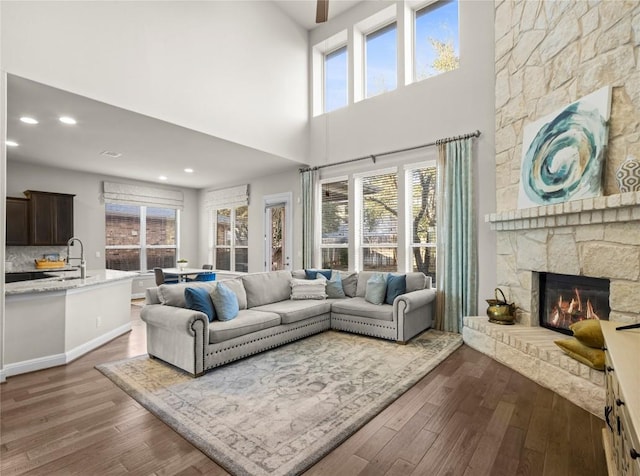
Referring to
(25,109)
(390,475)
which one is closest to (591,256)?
(390,475)

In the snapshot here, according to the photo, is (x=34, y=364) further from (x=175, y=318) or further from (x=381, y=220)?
(x=381, y=220)

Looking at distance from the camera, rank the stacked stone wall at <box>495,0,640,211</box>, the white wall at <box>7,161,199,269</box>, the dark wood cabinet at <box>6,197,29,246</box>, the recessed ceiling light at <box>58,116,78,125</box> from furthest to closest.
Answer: the white wall at <box>7,161,199,269</box> < the dark wood cabinet at <box>6,197,29,246</box> < the recessed ceiling light at <box>58,116,78,125</box> < the stacked stone wall at <box>495,0,640,211</box>

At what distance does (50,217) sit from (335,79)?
5989mm

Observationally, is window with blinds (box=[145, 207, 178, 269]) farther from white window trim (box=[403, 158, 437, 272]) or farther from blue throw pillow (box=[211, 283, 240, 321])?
white window trim (box=[403, 158, 437, 272])

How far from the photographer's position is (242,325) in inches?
140

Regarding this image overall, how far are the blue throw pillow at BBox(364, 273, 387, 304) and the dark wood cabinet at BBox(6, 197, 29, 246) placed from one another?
19.6ft

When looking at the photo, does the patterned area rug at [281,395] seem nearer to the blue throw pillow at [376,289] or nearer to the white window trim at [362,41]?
the blue throw pillow at [376,289]

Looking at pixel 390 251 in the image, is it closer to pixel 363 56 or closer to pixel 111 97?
pixel 363 56

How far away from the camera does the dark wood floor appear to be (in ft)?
6.30

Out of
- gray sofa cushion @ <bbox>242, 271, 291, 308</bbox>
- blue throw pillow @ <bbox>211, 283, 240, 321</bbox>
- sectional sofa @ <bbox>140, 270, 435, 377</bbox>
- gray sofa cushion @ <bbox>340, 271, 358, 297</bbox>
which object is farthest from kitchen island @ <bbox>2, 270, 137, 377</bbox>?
gray sofa cushion @ <bbox>340, 271, 358, 297</bbox>

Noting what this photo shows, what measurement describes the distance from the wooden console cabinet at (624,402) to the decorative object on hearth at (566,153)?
162 centimetres

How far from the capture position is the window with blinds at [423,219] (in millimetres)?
5164

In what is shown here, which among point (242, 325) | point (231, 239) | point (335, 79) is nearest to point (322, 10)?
point (242, 325)

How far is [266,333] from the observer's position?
3.84m
